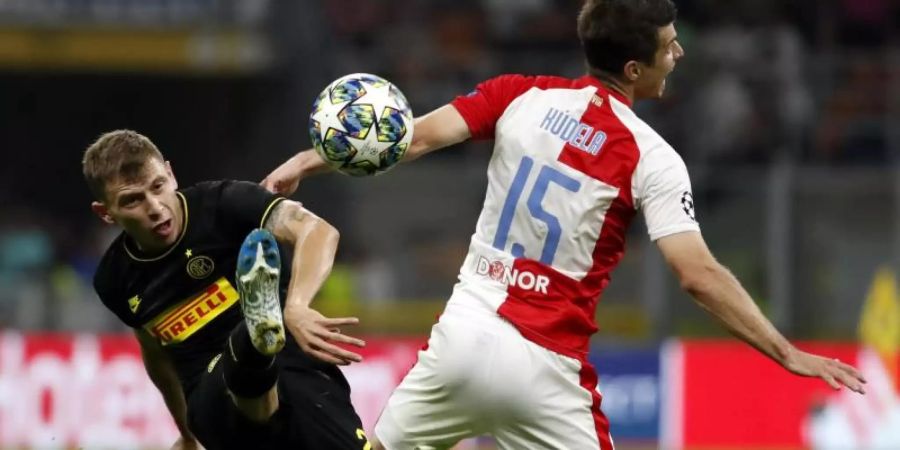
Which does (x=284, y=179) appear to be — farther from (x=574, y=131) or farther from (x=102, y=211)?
(x=574, y=131)

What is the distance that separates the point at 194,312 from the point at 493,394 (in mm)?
1184

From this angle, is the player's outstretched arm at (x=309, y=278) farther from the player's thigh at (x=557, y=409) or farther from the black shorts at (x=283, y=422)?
the player's thigh at (x=557, y=409)

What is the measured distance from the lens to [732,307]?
554cm

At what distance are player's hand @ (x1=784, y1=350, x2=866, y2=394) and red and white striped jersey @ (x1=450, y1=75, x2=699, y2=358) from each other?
586 millimetres

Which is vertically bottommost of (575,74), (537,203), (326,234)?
(326,234)

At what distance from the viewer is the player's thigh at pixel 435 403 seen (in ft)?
19.0

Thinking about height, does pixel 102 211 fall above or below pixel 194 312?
above

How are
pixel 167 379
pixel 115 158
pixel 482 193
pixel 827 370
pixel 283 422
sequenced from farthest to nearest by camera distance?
pixel 482 193
pixel 167 379
pixel 283 422
pixel 115 158
pixel 827 370

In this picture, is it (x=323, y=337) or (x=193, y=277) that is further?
(x=193, y=277)

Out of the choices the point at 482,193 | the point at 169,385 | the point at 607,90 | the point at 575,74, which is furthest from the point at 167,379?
the point at 575,74

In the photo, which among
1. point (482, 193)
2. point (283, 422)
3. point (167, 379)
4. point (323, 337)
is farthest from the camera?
point (482, 193)

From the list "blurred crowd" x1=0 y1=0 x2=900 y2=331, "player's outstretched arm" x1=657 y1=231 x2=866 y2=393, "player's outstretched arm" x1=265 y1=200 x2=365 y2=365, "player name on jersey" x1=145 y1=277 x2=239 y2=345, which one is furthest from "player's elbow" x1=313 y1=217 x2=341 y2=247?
"blurred crowd" x1=0 y1=0 x2=900 y2=331

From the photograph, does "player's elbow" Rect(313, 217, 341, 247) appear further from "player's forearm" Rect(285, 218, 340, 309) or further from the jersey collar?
the jersey collar

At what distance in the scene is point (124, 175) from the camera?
5.88 m
